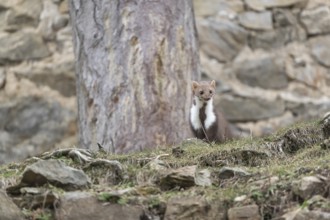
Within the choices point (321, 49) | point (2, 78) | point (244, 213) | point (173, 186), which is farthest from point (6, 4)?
point (244, 213)

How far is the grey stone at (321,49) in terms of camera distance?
995 centimetres

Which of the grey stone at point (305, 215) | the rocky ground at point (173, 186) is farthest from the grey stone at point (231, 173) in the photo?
the grey stone at point (305, 215)

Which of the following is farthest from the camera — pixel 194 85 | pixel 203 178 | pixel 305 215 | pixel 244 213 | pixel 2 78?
pixel 2 78

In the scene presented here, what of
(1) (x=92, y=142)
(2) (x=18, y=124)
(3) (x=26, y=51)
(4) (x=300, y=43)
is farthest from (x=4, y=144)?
(4) (x=300, y=43)

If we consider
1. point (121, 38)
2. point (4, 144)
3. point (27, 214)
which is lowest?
point (4, 144)

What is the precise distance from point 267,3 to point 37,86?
8.04ft

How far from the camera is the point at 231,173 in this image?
5.20 m

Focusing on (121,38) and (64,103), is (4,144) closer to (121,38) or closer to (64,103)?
(64,103)

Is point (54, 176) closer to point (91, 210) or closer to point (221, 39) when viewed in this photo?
point (91, 210)

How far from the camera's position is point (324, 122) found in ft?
20.1

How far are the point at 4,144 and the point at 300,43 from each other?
3113mm

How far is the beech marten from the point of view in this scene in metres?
8.00

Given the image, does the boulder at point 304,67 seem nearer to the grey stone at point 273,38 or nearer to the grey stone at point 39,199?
the grey stone at point 273,38

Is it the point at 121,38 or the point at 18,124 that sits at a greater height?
the point at 121,38
